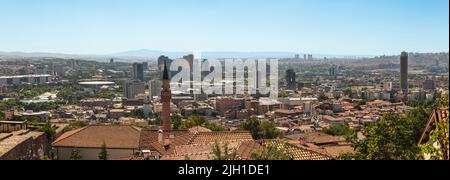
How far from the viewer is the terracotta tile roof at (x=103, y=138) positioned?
15609mm

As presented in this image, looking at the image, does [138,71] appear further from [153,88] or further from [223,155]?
[223,155]

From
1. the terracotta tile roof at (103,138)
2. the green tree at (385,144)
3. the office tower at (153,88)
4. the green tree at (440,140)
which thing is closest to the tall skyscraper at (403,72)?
the office tower at (153,88)

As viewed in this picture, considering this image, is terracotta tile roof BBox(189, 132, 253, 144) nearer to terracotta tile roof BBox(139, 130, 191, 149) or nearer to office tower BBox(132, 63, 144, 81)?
terracotta tile roof BBox(139, 130, 191, 149)

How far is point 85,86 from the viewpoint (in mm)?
70125

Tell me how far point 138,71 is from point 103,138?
6742 centimetres

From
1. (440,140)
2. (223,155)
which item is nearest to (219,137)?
(223,155)

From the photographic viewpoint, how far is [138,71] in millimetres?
Answer: 82750

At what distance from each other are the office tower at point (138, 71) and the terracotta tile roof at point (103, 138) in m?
65.1

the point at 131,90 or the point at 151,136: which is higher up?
the point at 151,136

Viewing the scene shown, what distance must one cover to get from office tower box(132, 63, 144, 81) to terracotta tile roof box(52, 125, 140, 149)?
214 ft
